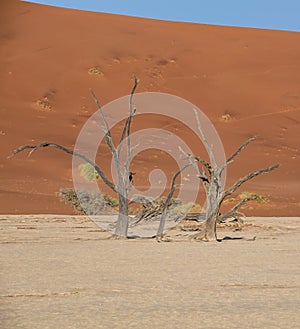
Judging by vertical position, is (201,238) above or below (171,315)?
above

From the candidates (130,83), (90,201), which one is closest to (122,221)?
(90,201)

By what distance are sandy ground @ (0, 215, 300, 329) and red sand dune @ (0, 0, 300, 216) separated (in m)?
13.5

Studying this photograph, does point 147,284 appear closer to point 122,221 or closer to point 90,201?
point 122,221

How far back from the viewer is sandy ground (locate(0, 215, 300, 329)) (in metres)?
6.10

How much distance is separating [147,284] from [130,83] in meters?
45.5

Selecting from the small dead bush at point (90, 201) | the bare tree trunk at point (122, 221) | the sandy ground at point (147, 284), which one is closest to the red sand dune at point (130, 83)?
the small dead bush at point (90, 201)

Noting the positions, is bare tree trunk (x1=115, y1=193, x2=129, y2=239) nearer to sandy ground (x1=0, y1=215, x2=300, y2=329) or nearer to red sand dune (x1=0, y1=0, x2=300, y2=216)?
sandy ground (x1=0, y1=215, x2=300, y2=329)

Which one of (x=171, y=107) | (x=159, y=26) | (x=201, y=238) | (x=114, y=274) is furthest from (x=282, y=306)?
(x=159, y=26)

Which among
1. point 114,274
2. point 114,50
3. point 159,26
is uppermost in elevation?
point 159,26

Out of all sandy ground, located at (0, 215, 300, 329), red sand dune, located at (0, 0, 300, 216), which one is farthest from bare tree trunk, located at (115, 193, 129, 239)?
red sand dune, located at (0, 0, 300, 216)

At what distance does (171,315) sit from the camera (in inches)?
247

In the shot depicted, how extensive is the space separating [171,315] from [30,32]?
62.0 m

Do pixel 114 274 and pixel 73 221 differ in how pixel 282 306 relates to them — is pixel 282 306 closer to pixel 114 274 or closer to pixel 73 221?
pixel 114 274

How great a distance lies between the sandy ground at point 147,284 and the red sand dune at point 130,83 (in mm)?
13526
